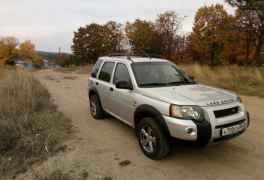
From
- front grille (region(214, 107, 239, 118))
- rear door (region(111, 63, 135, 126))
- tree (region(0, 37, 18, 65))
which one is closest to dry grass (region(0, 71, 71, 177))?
rear door (region(111, 63, 135, 126))

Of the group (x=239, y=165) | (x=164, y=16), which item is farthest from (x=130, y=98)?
(x=164, y=16)

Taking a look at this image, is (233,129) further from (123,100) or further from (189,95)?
(123,100)

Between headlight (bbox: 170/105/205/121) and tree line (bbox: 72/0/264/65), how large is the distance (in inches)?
675

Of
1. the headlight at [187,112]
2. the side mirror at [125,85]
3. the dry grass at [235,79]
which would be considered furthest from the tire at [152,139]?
the dry grass at [235,79]

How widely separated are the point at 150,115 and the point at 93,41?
48.2 m

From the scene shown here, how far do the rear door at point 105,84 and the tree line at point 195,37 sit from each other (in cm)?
1487

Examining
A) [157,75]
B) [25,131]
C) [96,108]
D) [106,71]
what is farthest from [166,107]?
[25,131]

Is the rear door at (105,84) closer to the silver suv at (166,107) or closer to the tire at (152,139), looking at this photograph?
the silver suv at (166,107)

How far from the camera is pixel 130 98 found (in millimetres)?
4102

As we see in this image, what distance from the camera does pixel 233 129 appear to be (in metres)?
3.32

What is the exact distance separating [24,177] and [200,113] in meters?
2.92

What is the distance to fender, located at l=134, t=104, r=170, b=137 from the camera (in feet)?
10.8

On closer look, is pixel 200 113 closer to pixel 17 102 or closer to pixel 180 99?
pixel 180 99

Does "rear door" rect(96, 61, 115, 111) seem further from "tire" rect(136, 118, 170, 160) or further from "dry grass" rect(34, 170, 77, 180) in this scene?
"dry grass" rect(34, 170, 77, 180)
